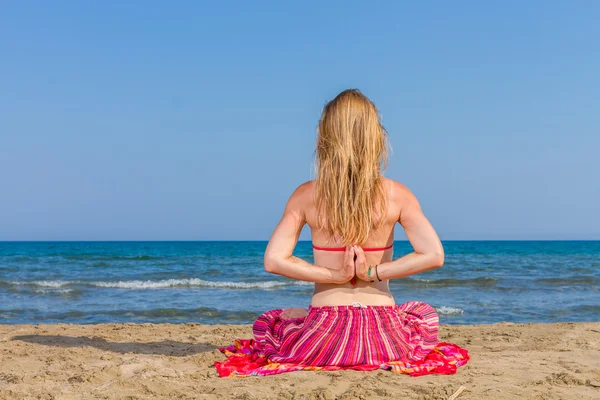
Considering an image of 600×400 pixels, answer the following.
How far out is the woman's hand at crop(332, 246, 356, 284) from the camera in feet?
12.0

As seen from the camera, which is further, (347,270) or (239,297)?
(239,297)

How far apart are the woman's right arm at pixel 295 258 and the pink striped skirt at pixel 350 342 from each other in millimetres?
311

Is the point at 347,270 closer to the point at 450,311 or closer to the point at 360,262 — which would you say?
the point at 360,262

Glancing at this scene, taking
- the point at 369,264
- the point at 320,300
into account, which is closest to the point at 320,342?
the point at 320,300

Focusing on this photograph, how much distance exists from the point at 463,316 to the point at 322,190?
7.10 metres

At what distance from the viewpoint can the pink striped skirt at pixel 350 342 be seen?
3957 mm

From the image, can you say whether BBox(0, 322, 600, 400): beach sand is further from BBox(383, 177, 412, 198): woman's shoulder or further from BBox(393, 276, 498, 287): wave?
BBox(393, 276, 498, 287): wave

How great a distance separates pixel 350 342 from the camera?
4.02m

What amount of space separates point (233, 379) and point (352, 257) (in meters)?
1.28

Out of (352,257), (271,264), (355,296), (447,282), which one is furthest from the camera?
(447,282)

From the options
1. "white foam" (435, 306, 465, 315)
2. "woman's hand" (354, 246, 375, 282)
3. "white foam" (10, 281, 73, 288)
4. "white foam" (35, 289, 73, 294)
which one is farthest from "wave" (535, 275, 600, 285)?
"woman's hand" (354, 246, 375, 282)

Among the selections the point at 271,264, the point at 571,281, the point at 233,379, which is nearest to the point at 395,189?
the point at 271,264

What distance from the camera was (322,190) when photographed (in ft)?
12.5

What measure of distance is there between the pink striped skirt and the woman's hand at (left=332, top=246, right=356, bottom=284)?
0.90 ft
